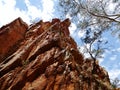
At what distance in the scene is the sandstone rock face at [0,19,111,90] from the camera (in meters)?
27.7

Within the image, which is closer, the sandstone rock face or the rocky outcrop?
the sandstone rock face

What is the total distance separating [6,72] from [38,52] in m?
3.32

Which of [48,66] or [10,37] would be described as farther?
[10,37]

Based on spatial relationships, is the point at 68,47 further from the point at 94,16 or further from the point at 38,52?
the point at 94,16

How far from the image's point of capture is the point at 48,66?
2895cm

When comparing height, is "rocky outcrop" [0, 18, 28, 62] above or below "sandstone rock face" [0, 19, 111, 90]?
above

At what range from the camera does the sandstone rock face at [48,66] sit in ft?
91.0

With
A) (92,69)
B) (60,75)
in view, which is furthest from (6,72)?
(92,69)

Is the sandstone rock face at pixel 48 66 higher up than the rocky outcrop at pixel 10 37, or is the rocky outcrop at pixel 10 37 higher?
the rocky outcrop at pixel 10 37

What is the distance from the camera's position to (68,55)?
30.1 meters

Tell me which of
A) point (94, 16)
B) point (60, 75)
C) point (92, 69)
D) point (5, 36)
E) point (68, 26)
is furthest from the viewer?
point (68, 26)

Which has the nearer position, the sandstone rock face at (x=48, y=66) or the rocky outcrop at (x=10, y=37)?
the sandstone rock face at (x=48, y=66)

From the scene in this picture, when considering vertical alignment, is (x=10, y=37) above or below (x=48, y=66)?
above

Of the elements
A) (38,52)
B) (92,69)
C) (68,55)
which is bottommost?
(92,69)
